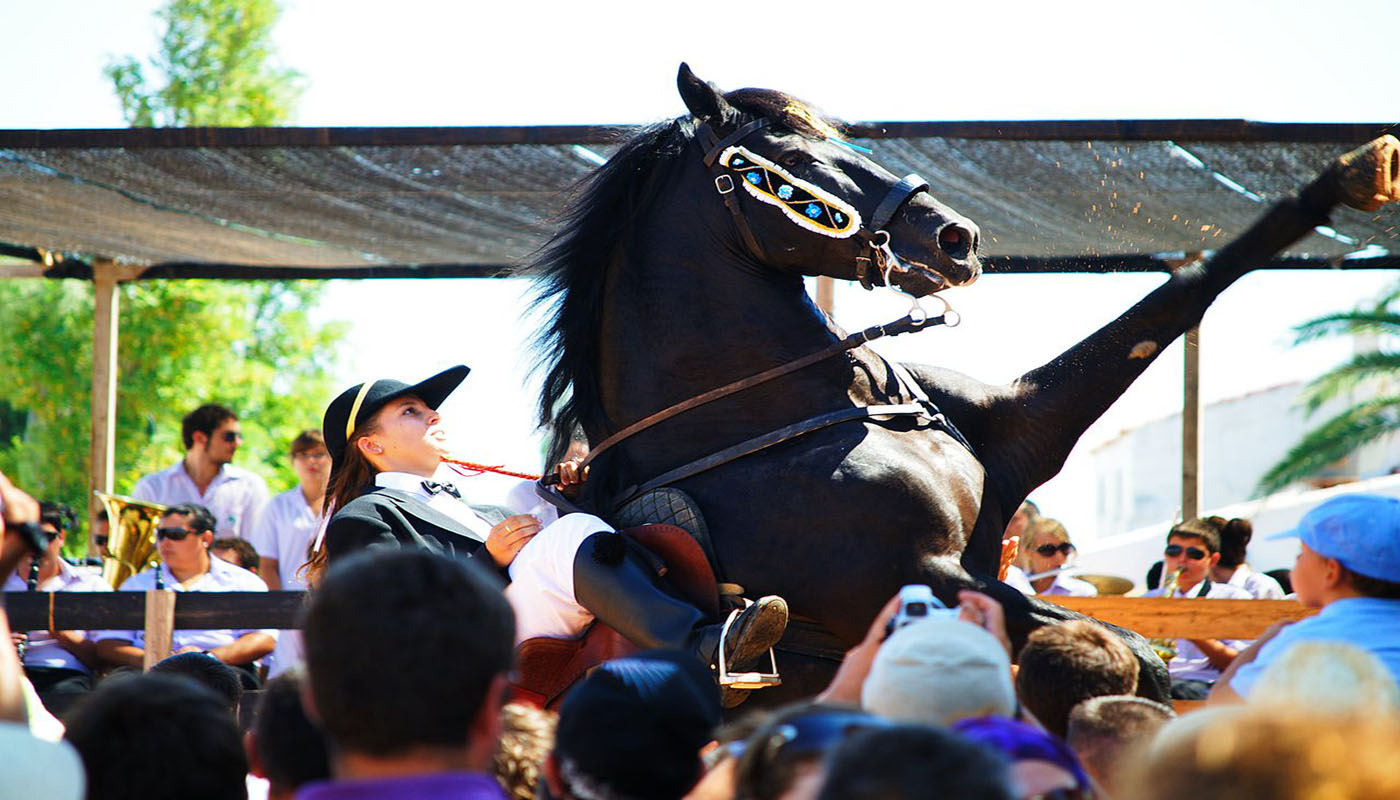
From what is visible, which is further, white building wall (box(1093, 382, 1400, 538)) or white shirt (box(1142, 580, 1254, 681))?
white building wall (box(1093, 382, 1400, 538))

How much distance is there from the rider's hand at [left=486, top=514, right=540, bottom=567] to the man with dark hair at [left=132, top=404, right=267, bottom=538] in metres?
5.42

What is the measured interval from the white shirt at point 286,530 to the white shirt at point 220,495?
33 centimetres

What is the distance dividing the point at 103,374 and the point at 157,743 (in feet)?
Result: 25.3

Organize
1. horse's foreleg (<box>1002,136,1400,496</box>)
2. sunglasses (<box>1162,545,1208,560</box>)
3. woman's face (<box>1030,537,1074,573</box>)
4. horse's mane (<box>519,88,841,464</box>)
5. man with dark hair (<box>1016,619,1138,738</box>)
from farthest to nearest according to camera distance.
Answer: woman's face (<box>1030,537,1074,573</box>), sunglasses (<box>1162,545,1208,560</box>), horse's mane (<box>519,88,841,464</box>), horse's foreleg (<box>1002,136,1400,496</box>), man with dark hair (<box>1016,619,1138,738</box>)

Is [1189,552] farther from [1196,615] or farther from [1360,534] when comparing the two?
[1360,534]

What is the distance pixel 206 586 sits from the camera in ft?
24.5

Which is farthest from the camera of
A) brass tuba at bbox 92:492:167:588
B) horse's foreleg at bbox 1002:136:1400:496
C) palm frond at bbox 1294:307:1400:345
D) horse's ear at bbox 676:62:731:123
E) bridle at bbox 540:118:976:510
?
palm frond at bbox 1294:307:1400:345

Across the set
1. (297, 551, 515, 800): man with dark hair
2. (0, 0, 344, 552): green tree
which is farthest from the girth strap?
(0, 0, 344, 552): green tree

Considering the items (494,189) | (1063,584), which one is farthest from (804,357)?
(1063,584)

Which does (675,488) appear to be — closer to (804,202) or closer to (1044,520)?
(804,202)

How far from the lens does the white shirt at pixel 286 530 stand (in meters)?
8.98

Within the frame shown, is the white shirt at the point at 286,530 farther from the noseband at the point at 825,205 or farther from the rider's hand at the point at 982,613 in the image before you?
the rider's hand at the point at 982,613

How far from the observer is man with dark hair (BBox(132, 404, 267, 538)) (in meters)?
9.25

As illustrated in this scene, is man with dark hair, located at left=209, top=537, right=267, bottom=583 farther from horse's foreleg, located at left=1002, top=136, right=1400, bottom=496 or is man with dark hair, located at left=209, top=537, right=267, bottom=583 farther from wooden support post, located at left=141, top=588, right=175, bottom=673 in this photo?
horse's foreleg, located at left=1002, top=136, right=1400, bottom=496
